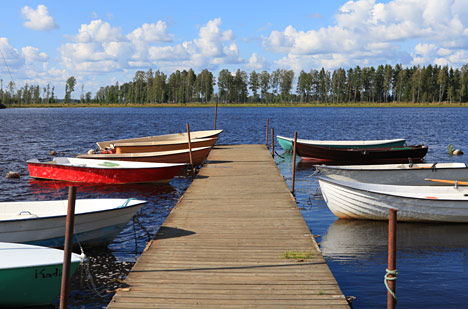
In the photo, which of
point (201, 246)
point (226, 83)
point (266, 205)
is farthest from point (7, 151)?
point (226, 83)

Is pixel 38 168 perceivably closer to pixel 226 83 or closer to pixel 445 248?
pixel 445 248

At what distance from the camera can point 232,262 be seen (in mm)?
8102

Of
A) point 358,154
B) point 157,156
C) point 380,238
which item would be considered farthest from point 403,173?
point 157,156

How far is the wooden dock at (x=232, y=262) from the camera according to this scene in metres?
6.69

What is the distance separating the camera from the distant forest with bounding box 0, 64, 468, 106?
455 feet

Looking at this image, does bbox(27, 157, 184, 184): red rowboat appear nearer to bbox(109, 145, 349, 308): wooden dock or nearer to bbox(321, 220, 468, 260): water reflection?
bbox(109, 145, 349, 308): wooden dock

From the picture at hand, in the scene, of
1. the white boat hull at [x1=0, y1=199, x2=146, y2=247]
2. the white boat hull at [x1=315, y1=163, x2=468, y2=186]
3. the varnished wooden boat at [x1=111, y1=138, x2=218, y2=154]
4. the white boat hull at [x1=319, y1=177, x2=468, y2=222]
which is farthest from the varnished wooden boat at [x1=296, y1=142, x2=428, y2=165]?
the white boat hull at [x1=0, y1=199, x2=146, y2=247]

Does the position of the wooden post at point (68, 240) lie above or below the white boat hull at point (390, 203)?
above

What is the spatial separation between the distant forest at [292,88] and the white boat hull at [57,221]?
138 metres

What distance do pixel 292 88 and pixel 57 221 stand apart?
544 feet

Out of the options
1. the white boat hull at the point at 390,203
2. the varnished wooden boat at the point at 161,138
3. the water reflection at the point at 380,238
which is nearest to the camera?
the water reflection at the point at 380,238

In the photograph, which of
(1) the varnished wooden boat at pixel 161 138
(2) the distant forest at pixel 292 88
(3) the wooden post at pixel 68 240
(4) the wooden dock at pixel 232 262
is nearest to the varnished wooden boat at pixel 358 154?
(1) the varnished wooden boat at pixel 161 138

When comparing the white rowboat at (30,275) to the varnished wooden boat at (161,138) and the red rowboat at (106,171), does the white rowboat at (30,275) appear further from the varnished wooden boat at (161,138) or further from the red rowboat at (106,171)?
the varnished wooden boat at (161,138)

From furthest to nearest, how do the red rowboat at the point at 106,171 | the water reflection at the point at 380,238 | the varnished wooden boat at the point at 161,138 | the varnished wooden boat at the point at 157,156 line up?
the varnished wooden boat at the point at 161,138
the varnished wooden boat at the point at 157,156
the red rowboat at the point at 106,171
the water reflection at the point at 380,238
